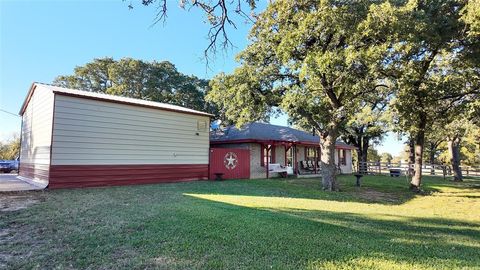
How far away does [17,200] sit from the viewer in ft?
A: 27.7

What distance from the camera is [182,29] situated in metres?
7.27

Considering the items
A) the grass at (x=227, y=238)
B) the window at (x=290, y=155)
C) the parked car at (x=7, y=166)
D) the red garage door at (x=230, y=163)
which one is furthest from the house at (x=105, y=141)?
the window at (x=290, y=155)

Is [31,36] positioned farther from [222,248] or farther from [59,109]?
A: [222,248]

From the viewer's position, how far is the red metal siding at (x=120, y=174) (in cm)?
1135

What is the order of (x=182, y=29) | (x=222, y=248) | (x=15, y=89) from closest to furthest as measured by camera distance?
(x=222, y=248) < (x=182, y=29) < (x=15, y=89)

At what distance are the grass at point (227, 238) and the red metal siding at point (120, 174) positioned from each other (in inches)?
143

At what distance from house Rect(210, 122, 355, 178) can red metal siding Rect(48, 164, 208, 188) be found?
1750mm

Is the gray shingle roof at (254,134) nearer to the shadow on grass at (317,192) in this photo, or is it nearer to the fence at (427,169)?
the shadow on grass at (317,192)

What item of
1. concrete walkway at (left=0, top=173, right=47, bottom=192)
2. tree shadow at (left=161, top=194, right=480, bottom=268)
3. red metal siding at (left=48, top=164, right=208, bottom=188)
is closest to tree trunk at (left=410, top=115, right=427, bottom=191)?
tree shadow at (left=161, top=194, right=480, bottom=268)

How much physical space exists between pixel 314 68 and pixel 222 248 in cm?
867

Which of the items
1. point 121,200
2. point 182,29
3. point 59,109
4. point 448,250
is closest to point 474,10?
point 448,250

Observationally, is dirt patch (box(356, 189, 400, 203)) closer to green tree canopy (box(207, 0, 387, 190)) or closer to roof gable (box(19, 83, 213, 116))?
green tree canopy (box(207, 0, 387, 190))

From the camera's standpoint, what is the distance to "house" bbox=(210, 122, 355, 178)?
20.0m

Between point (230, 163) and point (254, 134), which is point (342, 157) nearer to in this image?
point (254, 134)
